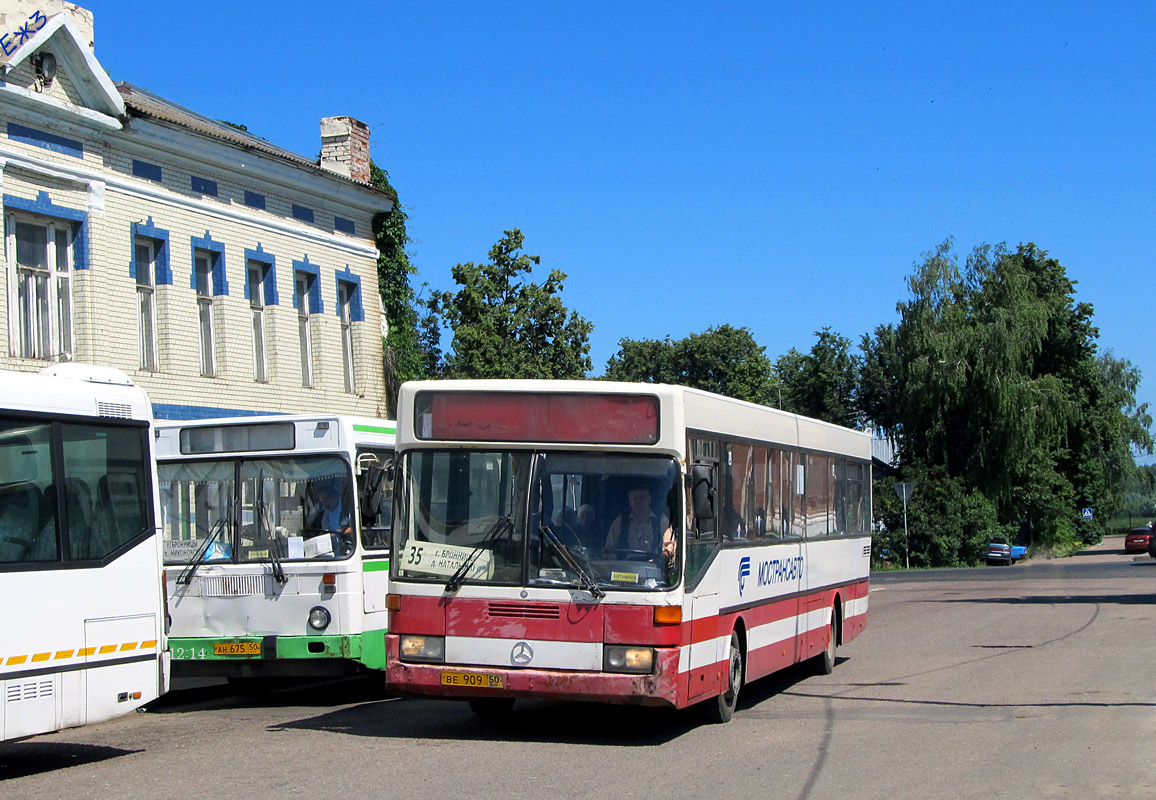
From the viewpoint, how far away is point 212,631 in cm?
1215

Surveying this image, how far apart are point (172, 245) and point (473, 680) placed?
607 inches

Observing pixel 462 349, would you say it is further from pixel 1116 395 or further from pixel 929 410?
pixel 1116 395

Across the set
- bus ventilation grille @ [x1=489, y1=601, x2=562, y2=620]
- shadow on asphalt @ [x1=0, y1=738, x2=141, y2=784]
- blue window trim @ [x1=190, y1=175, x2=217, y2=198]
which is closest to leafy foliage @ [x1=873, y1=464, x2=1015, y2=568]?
blue window trim @ [x1=190, y1=175, x2=217, y2=198]

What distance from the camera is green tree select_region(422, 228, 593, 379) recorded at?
46.6m

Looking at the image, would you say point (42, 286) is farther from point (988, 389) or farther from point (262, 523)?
point (988, 389)

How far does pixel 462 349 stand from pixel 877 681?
33060 millimetres

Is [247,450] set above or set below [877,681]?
above

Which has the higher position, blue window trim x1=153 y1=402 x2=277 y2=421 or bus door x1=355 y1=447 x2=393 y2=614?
blue window trim x1=153 y1=402 x2=277 y2=421

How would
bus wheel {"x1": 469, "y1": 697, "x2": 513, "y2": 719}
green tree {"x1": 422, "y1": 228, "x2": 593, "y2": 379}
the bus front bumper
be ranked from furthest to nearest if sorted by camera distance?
green tree {"x1": 422, "y1": 228, "x2": 593, "y2": 379} < bus wheel {"x1": 469, "y1": 697, "x2": 513, "y2": 719} < the bus front bumper

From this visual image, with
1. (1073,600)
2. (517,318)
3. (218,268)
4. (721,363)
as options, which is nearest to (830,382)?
(721,363)

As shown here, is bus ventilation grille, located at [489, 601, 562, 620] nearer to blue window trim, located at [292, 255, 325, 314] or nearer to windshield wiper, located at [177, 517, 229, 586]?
windshield wiper, located at [177, 517, 229, 586]

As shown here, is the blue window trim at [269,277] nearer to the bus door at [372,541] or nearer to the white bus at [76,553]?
the bus door at [372,541]

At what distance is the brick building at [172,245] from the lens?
66.4 ft

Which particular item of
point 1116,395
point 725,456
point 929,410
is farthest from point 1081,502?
point 725,456
